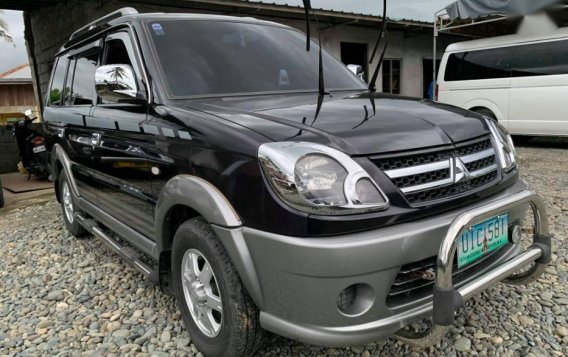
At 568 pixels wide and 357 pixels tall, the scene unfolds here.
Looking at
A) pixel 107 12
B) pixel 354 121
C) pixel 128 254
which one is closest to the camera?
pixel 354 121

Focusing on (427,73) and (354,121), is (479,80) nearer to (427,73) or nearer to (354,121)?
(427,73)

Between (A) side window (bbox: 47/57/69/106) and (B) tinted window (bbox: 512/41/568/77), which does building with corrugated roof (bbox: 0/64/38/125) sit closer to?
(A) side window (bbox: 47/57/69/106)

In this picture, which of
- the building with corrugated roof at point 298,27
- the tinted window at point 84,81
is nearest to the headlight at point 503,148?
the tinted window at point 84,81

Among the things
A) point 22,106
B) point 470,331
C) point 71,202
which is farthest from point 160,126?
point 22,106

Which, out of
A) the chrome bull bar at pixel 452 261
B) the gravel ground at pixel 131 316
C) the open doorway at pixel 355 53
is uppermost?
the open doorway at pixel 355 53

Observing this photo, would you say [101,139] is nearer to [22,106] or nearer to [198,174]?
[198,174]

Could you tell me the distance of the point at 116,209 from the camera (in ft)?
10.1

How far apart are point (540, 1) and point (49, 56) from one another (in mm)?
9330

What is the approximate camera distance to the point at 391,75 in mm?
13258

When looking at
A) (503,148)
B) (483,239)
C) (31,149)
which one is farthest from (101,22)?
(31,149)

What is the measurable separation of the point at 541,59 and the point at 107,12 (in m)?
8.05

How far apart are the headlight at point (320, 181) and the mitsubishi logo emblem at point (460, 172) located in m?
0.42

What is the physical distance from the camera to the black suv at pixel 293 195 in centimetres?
165

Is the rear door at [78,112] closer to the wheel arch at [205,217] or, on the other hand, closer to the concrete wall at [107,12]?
the wheel arch at [205,217]
